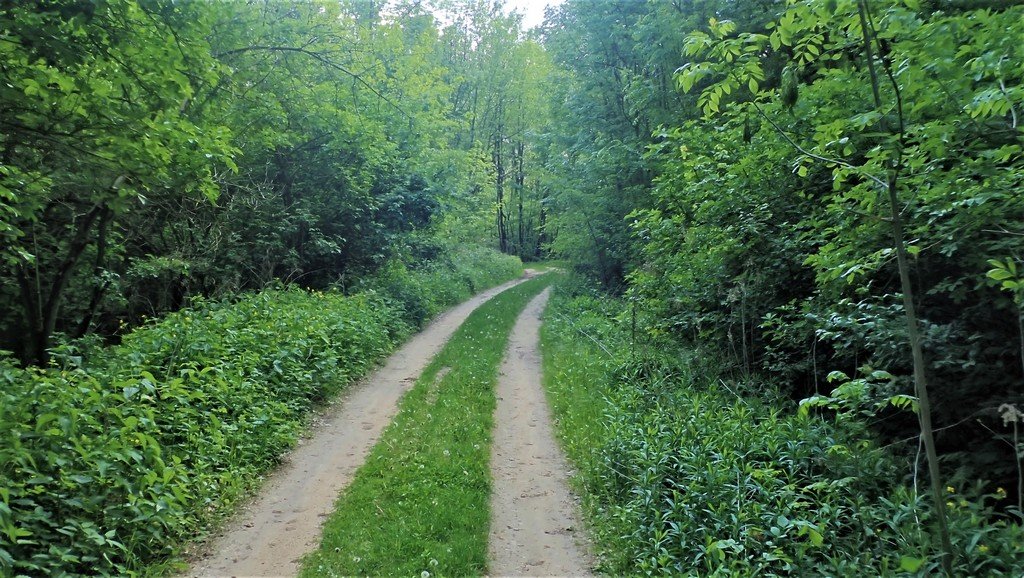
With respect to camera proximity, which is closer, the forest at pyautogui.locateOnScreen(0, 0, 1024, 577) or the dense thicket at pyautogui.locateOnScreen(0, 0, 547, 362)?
the forest at pyautogui.locateOnScreen(0, 0, 1024, 577)

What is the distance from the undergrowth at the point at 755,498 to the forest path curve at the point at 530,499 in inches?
11.2

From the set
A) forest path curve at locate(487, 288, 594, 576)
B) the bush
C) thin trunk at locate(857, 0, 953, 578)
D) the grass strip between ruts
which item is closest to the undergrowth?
forest path curve at locate(487, 288, 594, 576)

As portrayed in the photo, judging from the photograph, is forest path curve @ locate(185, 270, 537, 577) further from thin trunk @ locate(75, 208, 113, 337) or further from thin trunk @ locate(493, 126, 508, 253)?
thin trunk @ locate(493, 126, 508, 253)

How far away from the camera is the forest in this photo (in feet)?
12.6

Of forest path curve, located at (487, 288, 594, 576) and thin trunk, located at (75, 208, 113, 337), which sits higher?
thin trunk, located at (75, 208, 113, 337)

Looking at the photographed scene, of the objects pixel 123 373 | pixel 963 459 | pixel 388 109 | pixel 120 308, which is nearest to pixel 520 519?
pixel 963 459

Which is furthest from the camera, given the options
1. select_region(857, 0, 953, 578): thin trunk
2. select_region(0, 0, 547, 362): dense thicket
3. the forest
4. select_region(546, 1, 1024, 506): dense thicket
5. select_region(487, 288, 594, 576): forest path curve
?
select_region(0, 0, 547, 362): dense thicket

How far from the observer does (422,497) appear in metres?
5.75

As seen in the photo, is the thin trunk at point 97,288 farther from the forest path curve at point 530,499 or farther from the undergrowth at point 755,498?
the undergrowth at point 755,498

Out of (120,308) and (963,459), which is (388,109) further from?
(963,459)

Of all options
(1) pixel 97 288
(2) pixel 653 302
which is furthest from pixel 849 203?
(1) pixel 97 288

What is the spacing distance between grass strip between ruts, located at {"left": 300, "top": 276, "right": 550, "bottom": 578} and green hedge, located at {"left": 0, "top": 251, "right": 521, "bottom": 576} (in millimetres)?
1329

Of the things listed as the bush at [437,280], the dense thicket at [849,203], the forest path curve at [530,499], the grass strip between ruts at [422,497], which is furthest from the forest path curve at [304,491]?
the bush at [437,280]

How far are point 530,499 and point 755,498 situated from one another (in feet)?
7.87
